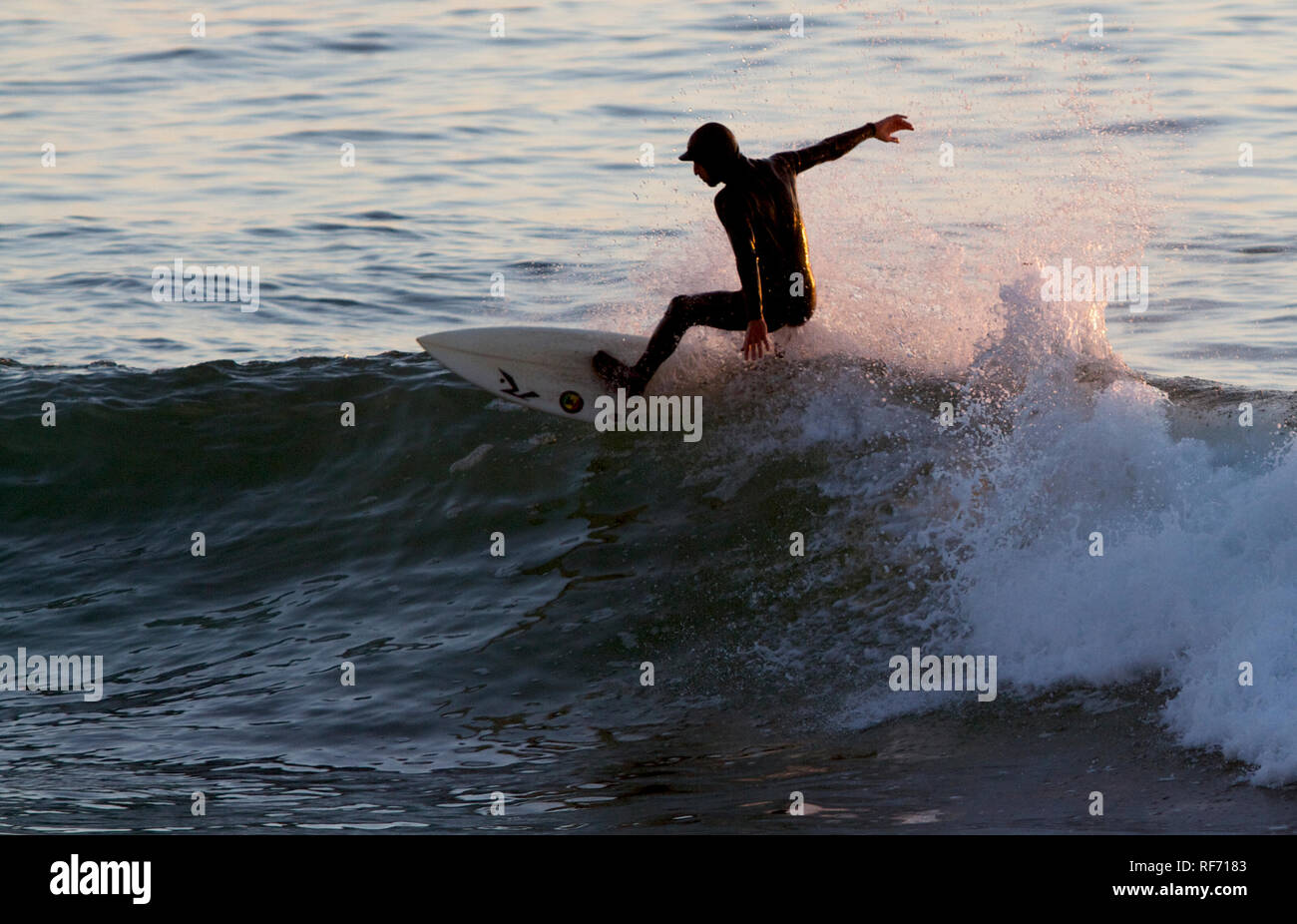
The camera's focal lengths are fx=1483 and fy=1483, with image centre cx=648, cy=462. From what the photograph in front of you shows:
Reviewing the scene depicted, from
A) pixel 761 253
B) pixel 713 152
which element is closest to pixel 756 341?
pixel 761 253

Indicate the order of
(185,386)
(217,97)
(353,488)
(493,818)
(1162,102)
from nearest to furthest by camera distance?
(493,818)
(353,488)
(185,386)
(1162,102)
(217,97)

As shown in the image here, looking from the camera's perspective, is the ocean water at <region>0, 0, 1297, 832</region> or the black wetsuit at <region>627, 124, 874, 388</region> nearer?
the ocean water at <region>0, 0, 1297, 832</region>

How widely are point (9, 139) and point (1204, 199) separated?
Result: 1383 centimetres

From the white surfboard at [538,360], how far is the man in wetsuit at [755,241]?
412 millimetres

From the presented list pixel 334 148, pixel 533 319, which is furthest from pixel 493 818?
pixel 334 148

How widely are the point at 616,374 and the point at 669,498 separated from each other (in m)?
0.91

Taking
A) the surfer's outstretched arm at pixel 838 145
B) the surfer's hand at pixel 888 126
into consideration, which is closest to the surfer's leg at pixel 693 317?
the surfer's outstretched arm at pixel 838 145

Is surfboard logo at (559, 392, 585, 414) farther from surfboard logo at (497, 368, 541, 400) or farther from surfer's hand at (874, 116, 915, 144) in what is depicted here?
surfer's hand at (874, 116, 915, 144)

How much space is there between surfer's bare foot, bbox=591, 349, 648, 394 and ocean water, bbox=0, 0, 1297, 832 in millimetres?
335

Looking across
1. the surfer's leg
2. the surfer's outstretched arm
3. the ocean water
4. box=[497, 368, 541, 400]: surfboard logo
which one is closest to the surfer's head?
the surfer's outstretched arm

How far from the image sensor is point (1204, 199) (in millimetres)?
14609

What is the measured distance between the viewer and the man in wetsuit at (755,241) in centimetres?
805

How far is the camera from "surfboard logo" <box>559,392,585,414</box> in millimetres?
9289

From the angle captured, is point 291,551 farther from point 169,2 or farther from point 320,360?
point 169,2
